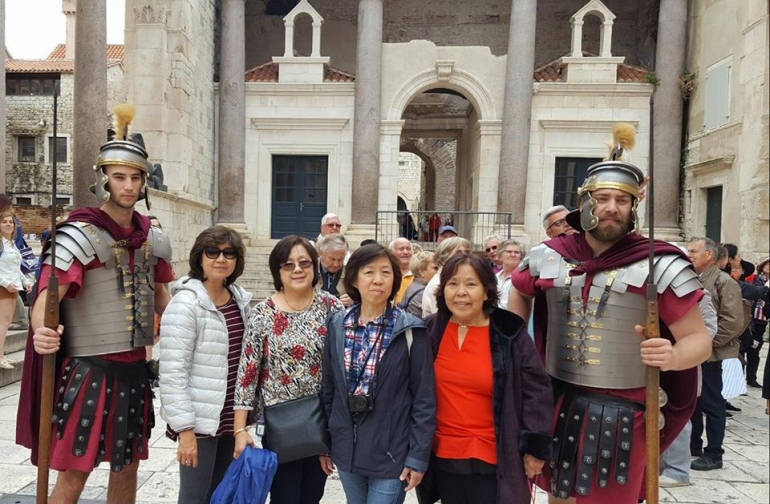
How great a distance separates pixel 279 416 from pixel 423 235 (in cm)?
1476

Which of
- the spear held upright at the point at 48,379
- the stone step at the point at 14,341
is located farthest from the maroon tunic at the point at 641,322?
the stone step at the point at 14,341

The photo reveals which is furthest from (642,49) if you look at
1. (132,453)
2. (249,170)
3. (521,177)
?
(132,453)

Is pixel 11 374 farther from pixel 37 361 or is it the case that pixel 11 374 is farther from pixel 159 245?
pixel 159 245

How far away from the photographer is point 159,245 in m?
2.97

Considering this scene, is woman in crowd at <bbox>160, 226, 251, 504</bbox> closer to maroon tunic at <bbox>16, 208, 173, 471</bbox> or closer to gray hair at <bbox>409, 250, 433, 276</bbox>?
maroon tunic at <bbox>16, 208, 173, 471</bbox>

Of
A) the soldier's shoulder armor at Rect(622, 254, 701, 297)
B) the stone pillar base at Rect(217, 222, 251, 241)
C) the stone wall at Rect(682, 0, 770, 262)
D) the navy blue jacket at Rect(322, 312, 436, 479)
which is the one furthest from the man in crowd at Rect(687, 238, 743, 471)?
the stone pillar base at Rect(217, 222, 251, 241)

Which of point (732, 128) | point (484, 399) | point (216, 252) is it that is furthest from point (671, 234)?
point (216, 252)

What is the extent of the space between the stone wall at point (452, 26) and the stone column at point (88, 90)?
906 cm

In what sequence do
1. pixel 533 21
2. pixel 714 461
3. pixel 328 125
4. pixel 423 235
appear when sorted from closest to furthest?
pixel 714 461
pixel 533 21
pixel 328 125
pixel 423 235

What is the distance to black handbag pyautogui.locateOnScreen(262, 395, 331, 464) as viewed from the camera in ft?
7.99

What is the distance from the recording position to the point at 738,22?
12.4 meters

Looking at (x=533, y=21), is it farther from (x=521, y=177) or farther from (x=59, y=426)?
(x=59, y=426)

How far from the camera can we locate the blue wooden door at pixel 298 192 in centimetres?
1545

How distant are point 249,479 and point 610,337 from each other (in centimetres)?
180
